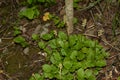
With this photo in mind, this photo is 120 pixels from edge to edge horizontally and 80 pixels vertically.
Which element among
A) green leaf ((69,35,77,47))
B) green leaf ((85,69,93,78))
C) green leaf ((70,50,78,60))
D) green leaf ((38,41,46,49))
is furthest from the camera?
green leaf ((38,41,46,49))

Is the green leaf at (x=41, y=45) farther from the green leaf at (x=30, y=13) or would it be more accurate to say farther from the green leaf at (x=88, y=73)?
the green leaf at (x=88, y=73)

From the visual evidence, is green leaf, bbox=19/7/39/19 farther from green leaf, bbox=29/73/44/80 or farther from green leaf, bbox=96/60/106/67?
green leaf, bbox=96/60/106/67

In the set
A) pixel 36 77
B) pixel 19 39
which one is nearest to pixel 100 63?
pixel 36 77

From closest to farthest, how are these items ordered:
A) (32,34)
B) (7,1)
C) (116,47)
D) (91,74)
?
(91,74) < (116,47) < (32,34) < (7,1)

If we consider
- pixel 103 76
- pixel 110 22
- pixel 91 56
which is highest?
pixel 110 22

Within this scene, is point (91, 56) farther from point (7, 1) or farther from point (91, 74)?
point (7, 1)

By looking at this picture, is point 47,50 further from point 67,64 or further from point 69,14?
point 69,14

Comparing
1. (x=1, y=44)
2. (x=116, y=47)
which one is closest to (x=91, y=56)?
(x=116, y=47)

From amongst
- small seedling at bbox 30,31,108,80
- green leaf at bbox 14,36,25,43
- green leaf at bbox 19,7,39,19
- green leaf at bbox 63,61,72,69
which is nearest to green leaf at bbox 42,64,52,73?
small seedling at bbox 30,31,108,80
